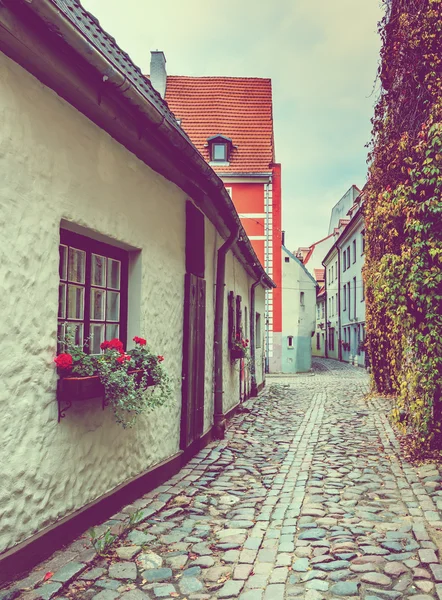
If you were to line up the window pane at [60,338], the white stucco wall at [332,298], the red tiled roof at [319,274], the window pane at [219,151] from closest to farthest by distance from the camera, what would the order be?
1. the window pane at [60,338]
2. the window pane at [219,151]
3. the white stucco wall at [332,298]
4. the red tiled roof at [319,274]

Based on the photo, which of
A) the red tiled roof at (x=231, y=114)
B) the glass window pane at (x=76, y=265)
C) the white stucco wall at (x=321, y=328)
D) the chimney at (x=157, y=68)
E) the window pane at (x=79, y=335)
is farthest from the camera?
the white stucco wall at (x=321, y=328)

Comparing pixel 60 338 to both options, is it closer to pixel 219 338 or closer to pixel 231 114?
pixel 219 338

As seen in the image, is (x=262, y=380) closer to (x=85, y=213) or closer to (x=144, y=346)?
(x=144, y=346)

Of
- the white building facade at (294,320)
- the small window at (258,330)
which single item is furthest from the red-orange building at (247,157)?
the small window at (258,330)

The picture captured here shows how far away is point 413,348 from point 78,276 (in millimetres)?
3908

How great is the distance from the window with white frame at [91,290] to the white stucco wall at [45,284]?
0.45 ft

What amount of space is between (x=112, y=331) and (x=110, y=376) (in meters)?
1.07

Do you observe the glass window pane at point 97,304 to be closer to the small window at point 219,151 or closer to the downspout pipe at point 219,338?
the downspout pipe at point 219,338

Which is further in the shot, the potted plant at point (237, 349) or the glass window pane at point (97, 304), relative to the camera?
the potted plant at point (237, 349)

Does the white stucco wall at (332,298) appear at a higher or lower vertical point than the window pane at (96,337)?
higher

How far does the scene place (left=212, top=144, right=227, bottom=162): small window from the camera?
24.9 metres

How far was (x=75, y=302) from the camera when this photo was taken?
4.19 meters

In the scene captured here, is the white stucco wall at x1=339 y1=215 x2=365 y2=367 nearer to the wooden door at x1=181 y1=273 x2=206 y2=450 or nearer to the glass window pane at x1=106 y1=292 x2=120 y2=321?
the wooden door at x1=181 y1=273 x2=206 y2=450

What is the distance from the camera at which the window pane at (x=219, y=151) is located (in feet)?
81.7
